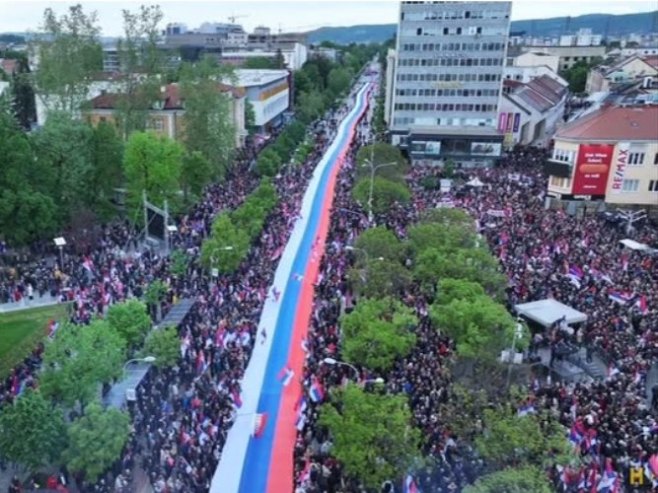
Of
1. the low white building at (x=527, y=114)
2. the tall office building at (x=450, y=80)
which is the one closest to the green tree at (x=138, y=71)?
the tall office building at (x=450, y=80)

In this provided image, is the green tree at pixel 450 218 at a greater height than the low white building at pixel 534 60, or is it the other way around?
the low white building at pixel 534 60

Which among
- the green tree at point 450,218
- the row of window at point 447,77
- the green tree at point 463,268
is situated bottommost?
the green tree at point 463,268

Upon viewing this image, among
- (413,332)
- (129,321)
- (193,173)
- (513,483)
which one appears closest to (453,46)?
(193,173)

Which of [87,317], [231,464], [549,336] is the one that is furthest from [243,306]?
[549,336]

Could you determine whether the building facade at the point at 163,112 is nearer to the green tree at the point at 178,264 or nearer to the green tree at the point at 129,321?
the green tree at the point at 178,264

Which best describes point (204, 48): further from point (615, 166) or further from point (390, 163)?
point (615, 166)

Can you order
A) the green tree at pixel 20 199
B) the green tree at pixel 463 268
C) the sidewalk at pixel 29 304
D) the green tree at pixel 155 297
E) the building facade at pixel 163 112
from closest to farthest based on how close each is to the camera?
the green tree at pixel 463 268 < the green tree at pixel 155 297 < the sidewalk at pixel 29 304 < the green tree at pixel 20 199 < the building facade at pixel 163 112

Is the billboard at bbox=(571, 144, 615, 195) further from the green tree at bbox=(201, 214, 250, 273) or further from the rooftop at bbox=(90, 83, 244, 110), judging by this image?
the rooftop at bbox=(90, 83, 244, 110)

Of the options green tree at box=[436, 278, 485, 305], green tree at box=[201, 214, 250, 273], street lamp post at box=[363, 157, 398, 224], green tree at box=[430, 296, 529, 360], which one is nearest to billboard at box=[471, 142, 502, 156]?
street lamp post at box=[363, 157, 398, 224]
